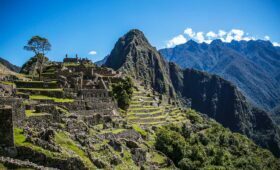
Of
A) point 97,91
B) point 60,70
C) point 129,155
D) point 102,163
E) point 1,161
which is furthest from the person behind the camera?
point 60,70

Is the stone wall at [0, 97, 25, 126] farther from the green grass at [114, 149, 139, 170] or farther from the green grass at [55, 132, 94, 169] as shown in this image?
the green grass at [114, 149, 139, 170]

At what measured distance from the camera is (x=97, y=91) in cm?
5434

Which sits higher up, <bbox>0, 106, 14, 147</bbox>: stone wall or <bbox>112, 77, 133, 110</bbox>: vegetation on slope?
<bbox>112, 77, 133, 110</bbox>: vegetation on slope

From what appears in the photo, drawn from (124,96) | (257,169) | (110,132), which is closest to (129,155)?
(110,132)

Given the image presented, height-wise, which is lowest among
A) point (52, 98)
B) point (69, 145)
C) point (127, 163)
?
point (127, 163)

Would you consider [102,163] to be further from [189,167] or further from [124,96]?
[124,96]

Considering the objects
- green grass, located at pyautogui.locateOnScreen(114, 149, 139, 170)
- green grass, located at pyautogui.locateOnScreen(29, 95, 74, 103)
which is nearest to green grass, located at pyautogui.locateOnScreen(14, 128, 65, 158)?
green grass, located at pyautogui.locateOnScreen(114, 149, 139, 170)

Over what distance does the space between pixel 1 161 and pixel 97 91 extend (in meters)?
36.8

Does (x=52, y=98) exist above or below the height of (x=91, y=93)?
below

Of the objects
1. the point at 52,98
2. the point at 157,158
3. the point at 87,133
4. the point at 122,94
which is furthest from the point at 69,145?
the point at 122,94

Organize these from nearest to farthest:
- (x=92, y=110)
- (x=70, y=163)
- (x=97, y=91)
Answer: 1. (x=70, y=163)
2. (x=92, y=110)
3. (x=97, y=91)

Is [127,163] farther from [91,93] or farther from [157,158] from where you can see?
[91,93]

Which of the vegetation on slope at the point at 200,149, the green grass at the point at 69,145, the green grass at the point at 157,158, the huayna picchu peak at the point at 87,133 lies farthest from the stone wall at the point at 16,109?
the vegetation on slope at the point at 200,149

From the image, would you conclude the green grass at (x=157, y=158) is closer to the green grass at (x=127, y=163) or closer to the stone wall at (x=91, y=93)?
the green grass at (x=127, y=163)
